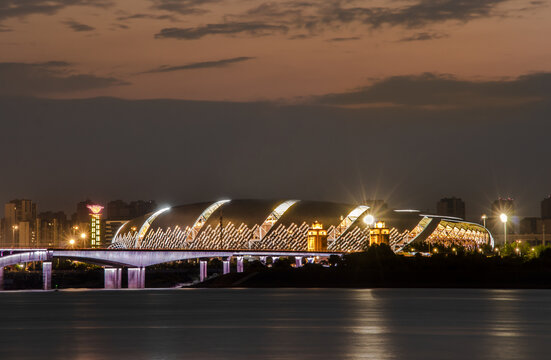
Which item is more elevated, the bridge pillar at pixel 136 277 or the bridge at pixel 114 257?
the bridge at pixel 114 257

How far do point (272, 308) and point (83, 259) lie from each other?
96249 millimetres

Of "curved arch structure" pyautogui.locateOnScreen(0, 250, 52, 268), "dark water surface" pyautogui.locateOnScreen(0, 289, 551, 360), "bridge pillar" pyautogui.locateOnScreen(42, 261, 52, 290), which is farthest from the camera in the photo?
"bridge pillar" pyautogui.locateOnScreen(42, 261, 52, 290)

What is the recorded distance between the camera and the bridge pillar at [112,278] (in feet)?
603

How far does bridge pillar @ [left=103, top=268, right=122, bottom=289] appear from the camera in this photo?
7239 inches

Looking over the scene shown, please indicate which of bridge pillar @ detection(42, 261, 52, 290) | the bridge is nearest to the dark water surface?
the bridge

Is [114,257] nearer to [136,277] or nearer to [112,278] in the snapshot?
[136,277]

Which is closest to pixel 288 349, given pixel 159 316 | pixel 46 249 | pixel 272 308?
pixel 159 316

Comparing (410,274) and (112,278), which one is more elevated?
(410,274)

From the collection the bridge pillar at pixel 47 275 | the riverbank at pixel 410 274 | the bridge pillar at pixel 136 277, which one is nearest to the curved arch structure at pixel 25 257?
the bridge pillar at pixel 47 275

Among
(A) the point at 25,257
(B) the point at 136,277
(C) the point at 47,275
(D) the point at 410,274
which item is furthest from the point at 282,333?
(B) the point at 136,277

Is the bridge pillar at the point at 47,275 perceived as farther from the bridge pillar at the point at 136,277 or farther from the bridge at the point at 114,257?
the bridge pillar at the point at 136,277

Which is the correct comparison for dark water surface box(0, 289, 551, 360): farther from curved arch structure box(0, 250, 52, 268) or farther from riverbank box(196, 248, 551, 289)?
curved arch structure box(0, 250, 52, 268)

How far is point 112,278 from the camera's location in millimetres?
185625

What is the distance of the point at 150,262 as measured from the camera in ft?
583
